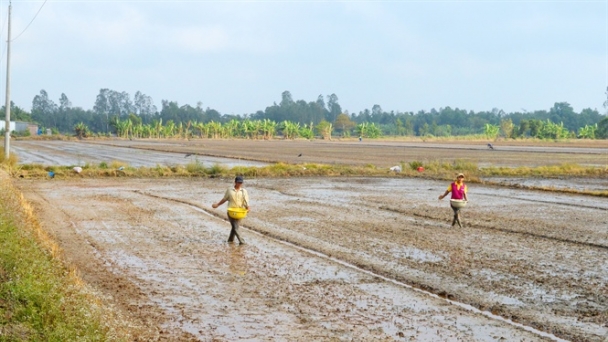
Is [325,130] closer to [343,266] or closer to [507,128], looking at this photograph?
[507,128]

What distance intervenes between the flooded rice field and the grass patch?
0.79 metres

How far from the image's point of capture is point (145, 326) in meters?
8.29

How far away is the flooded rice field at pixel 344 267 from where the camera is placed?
28.1 ft

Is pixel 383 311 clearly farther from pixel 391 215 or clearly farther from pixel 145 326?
pixel 391 215

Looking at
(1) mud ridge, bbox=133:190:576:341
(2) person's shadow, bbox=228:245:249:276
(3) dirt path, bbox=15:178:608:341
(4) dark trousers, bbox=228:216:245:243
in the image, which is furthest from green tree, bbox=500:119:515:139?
(1) mud ridge, bbox=133:190:576:341

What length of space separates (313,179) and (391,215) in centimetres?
1331

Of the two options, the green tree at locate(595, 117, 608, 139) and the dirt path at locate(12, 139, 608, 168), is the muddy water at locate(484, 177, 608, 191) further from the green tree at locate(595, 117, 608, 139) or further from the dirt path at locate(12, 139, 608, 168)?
the green tree at locate(595, 117, 608, 139)

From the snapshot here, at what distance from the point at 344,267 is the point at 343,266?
0.09m

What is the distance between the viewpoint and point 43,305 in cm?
711

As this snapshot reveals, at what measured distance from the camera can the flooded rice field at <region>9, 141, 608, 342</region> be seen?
28.1 ft

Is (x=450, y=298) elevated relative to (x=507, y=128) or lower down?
lower down

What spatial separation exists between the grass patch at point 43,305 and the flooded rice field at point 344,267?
790 mm

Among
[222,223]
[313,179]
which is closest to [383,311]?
[222,223]

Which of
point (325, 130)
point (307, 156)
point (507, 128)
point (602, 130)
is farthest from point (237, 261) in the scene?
point (325, 130)
